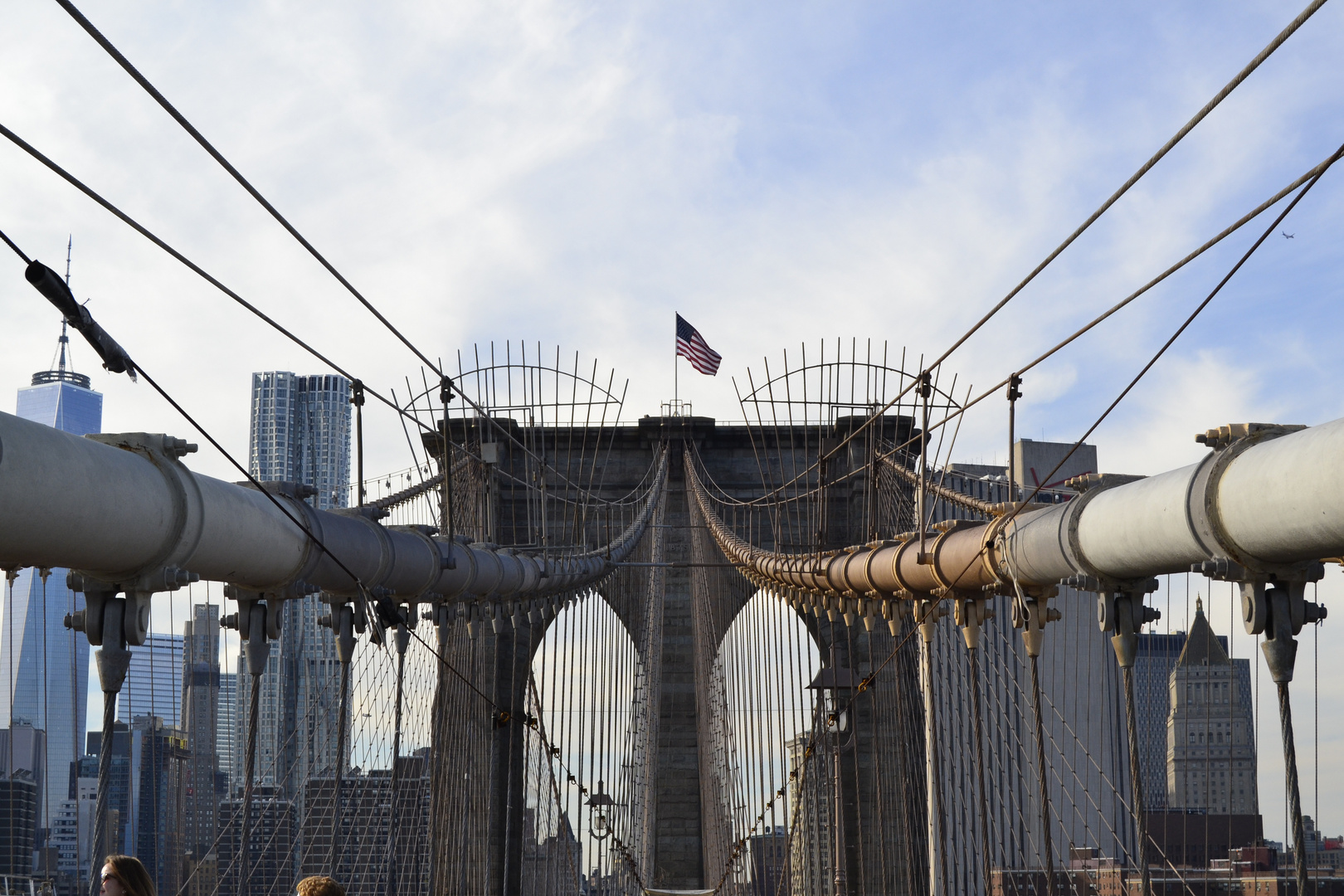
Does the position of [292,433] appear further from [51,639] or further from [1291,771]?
[1291,771]

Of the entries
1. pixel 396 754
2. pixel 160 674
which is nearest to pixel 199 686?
pixel 160 674

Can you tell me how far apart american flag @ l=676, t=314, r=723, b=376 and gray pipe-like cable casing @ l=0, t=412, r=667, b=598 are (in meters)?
15.0

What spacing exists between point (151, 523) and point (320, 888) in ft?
3.47

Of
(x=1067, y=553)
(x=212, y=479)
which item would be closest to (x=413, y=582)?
(x=212, y=479)

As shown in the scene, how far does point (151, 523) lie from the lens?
307 centimetres

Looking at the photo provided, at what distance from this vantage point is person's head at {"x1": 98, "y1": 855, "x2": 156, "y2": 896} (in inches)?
121

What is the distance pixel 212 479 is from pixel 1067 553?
2.47 metres

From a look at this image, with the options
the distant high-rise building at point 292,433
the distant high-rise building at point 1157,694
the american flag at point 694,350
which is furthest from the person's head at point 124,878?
the distant high-rise building at point 292,433

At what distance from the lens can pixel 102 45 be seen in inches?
108

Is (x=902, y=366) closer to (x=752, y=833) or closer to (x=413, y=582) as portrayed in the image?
(x=752, y=833)

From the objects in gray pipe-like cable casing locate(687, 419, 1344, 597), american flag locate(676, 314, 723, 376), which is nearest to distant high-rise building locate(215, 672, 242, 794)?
gray pipe-like cable casing locate(687, 419, 1344, 597)

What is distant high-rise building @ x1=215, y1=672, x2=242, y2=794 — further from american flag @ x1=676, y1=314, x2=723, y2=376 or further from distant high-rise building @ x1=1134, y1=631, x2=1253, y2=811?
american flag @ x1=676, y1=314, x2=723, y2=376

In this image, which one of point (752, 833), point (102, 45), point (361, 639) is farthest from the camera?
point (752, 833)

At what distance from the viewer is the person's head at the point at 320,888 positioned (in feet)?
11.0
